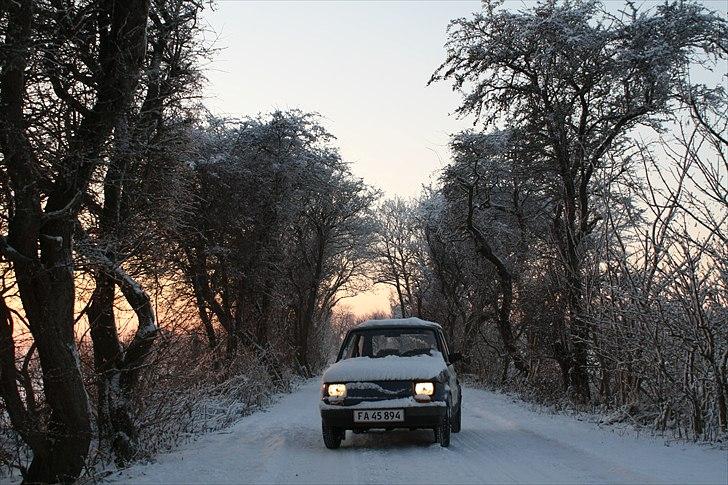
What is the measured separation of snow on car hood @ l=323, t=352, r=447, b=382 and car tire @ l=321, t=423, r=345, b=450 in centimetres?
64

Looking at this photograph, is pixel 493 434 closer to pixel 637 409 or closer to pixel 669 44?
pixel 637 409

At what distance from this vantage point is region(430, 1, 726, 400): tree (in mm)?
13781

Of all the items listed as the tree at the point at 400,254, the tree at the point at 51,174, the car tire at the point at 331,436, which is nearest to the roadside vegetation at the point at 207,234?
the tree at the point at 51,174

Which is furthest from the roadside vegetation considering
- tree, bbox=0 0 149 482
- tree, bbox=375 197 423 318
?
tree, bbox=375 197 423 318

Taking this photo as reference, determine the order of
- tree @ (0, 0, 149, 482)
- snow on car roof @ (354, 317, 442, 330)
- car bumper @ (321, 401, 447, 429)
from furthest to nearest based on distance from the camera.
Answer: snow on car roof @ (354, 317, 442, 330)
car bumper @ (321, 401, 447, 429)
tree @ (0, 0, 149, 482)

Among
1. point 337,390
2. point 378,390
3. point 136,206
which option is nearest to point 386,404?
point 378,390

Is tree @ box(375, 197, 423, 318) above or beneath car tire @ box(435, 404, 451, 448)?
A: above

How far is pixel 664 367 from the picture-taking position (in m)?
9.39

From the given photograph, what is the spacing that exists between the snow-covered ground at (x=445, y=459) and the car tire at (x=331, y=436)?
0.13 m

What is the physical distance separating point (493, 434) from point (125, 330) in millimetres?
5845

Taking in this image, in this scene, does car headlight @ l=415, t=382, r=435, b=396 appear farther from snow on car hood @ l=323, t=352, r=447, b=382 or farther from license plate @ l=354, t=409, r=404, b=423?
license plate @ l=354, t=409, r=404, b=423

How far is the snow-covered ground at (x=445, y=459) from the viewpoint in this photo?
695cm

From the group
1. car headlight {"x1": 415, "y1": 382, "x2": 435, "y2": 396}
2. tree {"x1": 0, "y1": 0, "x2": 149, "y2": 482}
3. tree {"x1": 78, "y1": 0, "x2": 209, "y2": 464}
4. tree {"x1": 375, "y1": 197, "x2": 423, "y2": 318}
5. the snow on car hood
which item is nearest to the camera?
tree {"x1": 0, "y1": 0, "x2": 149, "y2": 482}

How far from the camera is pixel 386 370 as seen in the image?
9211 millimetres
